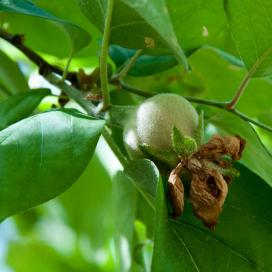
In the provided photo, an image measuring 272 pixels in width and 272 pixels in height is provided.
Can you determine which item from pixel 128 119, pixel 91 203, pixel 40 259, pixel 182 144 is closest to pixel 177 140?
pixel 182 144

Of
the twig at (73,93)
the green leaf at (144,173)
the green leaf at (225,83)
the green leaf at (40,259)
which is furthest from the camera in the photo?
the green leaf at (40,259)

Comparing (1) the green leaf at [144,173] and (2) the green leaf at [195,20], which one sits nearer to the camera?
(1) the green leaf at [144,173]

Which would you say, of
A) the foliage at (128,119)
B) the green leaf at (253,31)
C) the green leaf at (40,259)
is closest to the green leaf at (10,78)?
the foliage at (128,119)

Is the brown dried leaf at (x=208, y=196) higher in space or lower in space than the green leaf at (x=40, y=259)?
higher

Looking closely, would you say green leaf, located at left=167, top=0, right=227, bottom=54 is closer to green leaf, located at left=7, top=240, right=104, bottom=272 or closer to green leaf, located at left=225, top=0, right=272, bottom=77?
green leaf, located at left=225, top=0, right=272, bottom=77

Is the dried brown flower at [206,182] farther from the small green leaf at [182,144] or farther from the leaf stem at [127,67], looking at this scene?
the leaf stem at [127,67]

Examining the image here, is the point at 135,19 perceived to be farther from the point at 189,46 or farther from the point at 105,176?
the point at 105,176
